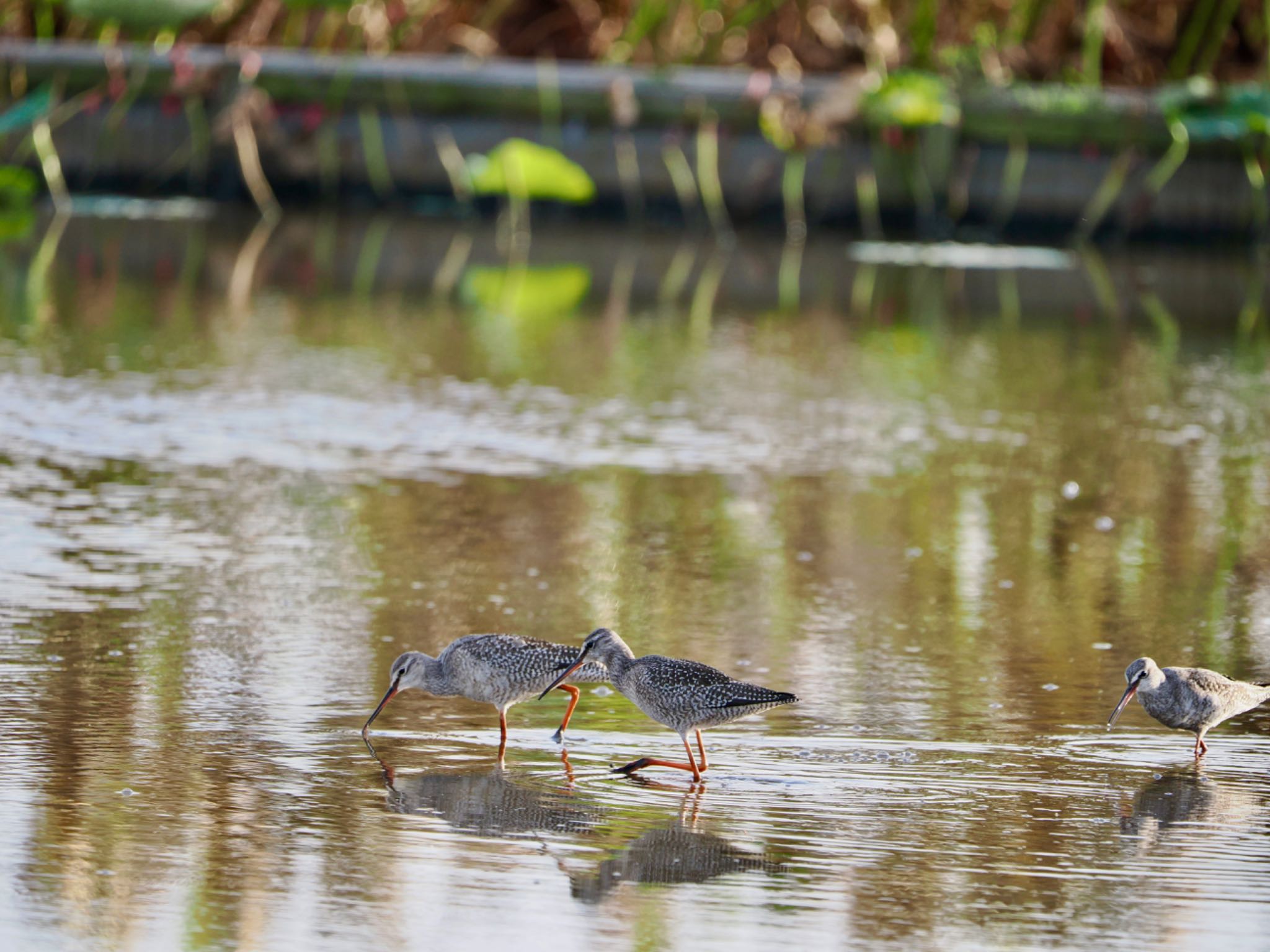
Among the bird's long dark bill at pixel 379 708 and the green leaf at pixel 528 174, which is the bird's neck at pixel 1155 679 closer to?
the bird's long dark bill at pixel 379 708

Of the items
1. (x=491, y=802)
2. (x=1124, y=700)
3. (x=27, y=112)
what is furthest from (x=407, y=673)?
(x=27, y=112)

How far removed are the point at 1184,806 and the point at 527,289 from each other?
32.8 feet

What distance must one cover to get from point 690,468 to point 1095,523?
166 centimetres

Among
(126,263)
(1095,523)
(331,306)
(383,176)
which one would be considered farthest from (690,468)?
(383,176)

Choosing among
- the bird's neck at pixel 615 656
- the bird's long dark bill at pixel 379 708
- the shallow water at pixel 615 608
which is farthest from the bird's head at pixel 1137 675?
the bird's long dark bill at pixel 379 708

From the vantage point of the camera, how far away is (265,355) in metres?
11.6

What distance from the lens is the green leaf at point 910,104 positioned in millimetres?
19062

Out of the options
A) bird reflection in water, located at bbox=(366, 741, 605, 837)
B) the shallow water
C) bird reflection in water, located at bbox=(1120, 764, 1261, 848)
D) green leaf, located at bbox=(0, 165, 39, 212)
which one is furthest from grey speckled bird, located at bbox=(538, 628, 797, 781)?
green leaf, located at bbox=(0, 165, 39, 212)

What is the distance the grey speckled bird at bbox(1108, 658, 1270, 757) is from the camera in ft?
18.5

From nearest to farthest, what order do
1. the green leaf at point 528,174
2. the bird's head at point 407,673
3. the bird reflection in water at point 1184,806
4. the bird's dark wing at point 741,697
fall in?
1. the bird reflection in water at point 1184,806
2. the bird's dark wing at point 741,697
3. the bird's head at point 407,673
4. the green leaf at point 528,174

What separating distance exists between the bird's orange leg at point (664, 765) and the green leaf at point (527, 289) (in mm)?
8142

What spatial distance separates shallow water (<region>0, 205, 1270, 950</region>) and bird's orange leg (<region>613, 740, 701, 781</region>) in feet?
0.13

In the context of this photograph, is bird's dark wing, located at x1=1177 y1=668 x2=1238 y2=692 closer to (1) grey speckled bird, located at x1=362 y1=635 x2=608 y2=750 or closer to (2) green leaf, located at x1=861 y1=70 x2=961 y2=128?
(1) grey speckled bird, located at x1=362 y1=635 x2=608 y2=750

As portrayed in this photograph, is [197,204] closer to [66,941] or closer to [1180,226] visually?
[1180,226]
